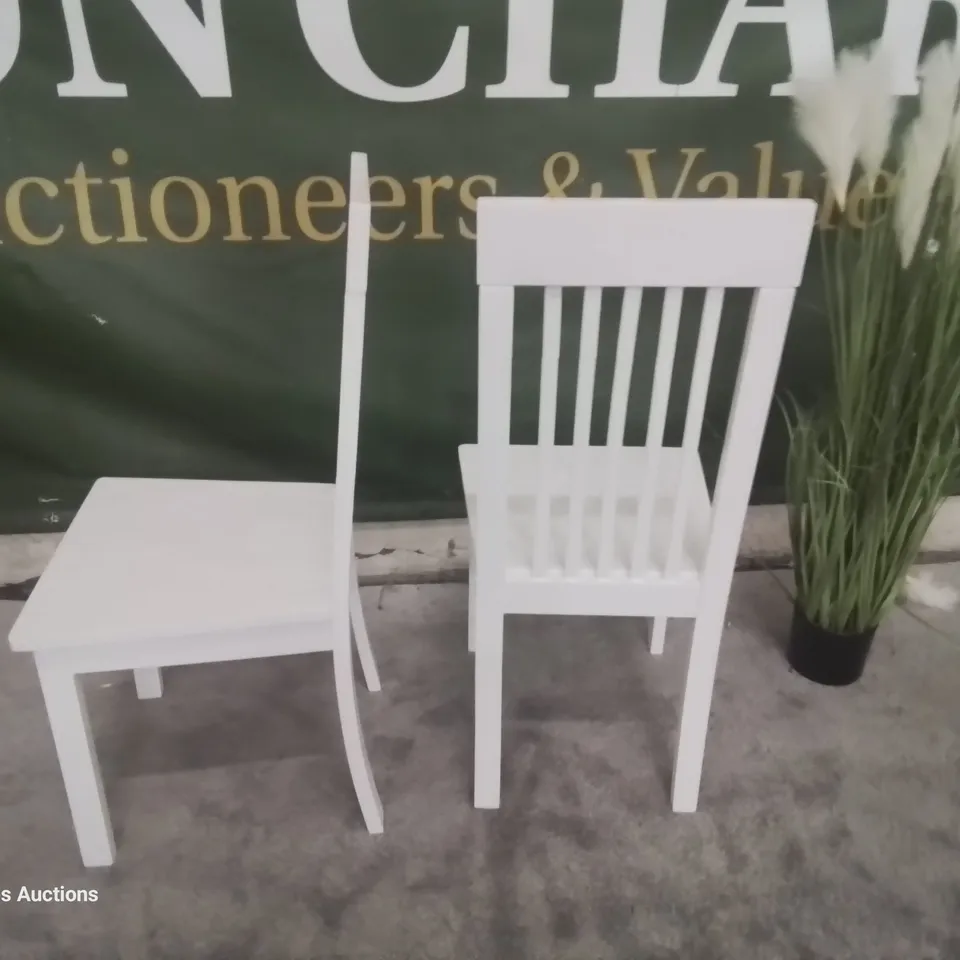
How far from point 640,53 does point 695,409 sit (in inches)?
27.3

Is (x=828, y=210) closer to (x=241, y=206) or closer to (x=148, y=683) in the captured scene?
(x=241, y=206)

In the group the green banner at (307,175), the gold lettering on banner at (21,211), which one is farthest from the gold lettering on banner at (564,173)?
the gold lettering on banner at (21,211)

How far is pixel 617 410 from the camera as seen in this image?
118cm

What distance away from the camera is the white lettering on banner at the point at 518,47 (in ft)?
4.78

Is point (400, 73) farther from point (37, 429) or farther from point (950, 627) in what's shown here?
point (950, 627)

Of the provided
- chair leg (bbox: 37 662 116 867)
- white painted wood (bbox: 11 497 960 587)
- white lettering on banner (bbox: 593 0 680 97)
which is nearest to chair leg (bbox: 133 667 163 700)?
chair leg (bbox: 37 662 116 867)

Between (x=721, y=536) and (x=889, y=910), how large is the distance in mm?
585

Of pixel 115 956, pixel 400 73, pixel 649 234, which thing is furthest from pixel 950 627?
pixel 115 956

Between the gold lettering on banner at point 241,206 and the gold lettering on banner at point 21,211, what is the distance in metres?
0.28

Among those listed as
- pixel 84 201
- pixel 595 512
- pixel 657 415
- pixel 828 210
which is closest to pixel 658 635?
pixel 595 512

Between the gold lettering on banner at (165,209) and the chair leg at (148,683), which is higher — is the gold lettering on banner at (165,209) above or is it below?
above

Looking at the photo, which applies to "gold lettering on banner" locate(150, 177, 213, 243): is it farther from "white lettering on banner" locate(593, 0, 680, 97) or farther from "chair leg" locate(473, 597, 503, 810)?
"chair leg" locate(473, 597, 503, 810)

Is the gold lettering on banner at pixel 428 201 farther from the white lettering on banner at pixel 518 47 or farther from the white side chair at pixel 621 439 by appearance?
the white side chair at pixel 621 439

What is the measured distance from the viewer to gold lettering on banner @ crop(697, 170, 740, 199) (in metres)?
1.63
